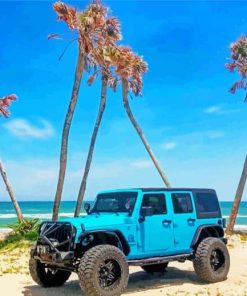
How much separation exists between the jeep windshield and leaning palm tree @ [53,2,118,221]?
11141mm

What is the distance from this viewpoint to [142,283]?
1184 centimetres

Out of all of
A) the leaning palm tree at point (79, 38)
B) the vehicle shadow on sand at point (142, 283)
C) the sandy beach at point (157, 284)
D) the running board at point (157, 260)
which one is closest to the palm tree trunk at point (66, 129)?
the leaning palm tree at point (79, 38)

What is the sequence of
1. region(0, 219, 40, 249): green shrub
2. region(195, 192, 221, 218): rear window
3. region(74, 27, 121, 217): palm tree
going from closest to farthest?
region(195, 192, 221, 218): rear window
region(0, 219, 40, 249): green shrub
region(74, 27, 121, 217): palm tree

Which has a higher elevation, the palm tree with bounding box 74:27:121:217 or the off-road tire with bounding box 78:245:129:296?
the palm tree with bounding box 74:27:121:217

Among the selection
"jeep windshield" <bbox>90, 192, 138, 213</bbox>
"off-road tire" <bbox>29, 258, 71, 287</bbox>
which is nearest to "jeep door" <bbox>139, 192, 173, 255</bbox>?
"jeep windshield" <bbox>90, 192, 138, 213</bbox>

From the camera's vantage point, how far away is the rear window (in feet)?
40.1

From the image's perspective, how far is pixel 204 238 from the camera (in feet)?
40.3

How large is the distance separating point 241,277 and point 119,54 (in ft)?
48.7

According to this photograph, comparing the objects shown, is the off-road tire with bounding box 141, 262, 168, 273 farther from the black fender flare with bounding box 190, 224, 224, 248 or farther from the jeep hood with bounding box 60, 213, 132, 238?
the jeep hood with bounding box 60, 213, 132, 238

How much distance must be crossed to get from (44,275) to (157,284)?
8.99ft

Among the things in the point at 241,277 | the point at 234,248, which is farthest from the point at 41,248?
the point at 234,248

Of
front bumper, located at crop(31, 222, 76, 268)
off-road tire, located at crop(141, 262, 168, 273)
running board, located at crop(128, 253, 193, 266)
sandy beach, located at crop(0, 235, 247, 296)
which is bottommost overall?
sandy beach, located at crop(0, 235, 247, 296)

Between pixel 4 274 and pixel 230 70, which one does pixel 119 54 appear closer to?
pixel 230 70

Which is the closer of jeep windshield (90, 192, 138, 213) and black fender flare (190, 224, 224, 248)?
jeep windshield (90, 192, 138, 213)
